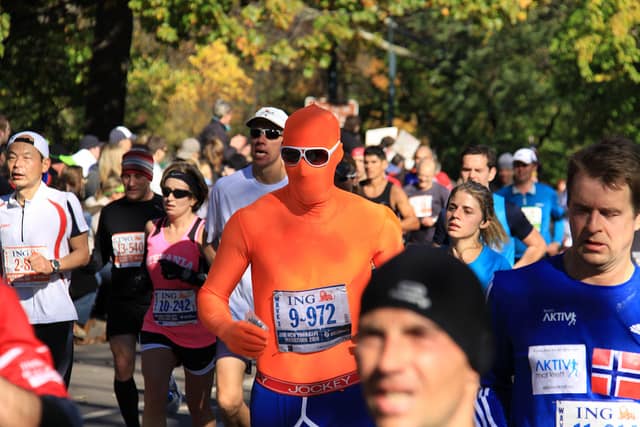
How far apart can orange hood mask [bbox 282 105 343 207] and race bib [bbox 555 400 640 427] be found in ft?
6.66

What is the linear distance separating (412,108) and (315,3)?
25.7m

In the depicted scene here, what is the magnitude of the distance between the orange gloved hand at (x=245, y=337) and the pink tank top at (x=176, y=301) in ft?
8.84

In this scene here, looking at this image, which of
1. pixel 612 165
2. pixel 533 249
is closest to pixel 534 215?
pixel 533 249

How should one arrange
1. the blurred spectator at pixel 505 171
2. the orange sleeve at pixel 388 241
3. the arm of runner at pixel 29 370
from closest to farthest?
1. the arm of runner at pixel 29 370
2. the orange sleeve at pixel 388 241
3. the blurred spectator at pixel 505 171

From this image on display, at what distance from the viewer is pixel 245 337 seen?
5.41 meters

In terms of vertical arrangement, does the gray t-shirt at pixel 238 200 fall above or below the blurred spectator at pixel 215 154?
below

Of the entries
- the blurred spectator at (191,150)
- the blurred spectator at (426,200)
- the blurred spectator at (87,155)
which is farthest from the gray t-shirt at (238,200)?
the blurred spectator at (87,155)

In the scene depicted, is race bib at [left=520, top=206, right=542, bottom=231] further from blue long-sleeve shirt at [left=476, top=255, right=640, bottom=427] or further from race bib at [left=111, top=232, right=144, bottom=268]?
blue long-sleeve shirt at [left=476, top=255, right=640, bottom=427]

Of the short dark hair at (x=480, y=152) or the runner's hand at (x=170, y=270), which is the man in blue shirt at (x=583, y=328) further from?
the short dark hair at (x=480, y=152)

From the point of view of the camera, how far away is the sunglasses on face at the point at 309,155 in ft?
19.7

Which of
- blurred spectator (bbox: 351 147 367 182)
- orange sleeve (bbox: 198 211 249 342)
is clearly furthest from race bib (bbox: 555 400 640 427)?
blurred spectator (bbox: 351 147 367 182)

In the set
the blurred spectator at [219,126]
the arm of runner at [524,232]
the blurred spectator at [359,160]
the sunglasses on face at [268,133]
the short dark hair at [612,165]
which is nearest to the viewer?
the short dark hair at [612,165]

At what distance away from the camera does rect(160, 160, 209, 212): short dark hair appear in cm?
862

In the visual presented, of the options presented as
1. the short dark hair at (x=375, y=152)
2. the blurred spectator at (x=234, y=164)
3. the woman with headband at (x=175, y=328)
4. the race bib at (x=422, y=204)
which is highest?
the short dark hair at (x=375, y=152)
